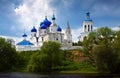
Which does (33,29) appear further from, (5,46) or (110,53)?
(110,53)

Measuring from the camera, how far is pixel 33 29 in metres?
130

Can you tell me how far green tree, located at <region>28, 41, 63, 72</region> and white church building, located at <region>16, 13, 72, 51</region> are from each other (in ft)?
95.2

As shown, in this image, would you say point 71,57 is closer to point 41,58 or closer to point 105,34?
point 105,34

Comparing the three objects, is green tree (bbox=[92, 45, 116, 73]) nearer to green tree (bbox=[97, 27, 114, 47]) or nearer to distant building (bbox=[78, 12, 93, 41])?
green tree (bbox=[97, 27, 114, 47])

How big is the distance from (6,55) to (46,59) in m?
17.8

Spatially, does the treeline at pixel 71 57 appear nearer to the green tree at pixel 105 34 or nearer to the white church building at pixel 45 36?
the green tree at pixel 105 34

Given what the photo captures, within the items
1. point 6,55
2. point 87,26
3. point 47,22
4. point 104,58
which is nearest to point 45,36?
point 47,22

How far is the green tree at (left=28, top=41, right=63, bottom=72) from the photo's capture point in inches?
3009

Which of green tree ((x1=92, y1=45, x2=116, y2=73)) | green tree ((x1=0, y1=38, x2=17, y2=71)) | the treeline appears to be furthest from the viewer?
green tree ((x1=0, y1=38, x2=17, y2=71))

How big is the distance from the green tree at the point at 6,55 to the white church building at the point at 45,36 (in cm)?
1780

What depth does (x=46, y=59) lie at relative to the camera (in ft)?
252

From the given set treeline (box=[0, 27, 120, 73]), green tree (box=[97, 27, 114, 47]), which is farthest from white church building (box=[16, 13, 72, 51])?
green tree (box=[97, 27, 114, 47])

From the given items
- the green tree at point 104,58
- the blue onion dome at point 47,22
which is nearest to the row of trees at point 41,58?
the green tree at point 104,58

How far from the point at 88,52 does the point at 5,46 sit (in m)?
22.8
